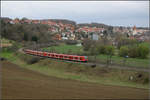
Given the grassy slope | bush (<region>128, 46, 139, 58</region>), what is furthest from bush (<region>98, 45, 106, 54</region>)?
the grassy slope

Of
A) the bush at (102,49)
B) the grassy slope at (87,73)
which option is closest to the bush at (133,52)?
the bush at (102,49)

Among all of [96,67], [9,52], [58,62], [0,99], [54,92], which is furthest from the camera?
[9,52]

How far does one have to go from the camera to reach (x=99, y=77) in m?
22.5

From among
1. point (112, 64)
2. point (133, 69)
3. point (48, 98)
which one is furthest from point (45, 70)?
point (48, 98)

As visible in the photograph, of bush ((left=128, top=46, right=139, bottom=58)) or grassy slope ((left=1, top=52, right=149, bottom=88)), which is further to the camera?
bush ((left=128, top=46, right=139, bottom=58))

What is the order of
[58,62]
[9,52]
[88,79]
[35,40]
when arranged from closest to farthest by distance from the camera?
[88,79], [58,62], [9,52], [35,40]

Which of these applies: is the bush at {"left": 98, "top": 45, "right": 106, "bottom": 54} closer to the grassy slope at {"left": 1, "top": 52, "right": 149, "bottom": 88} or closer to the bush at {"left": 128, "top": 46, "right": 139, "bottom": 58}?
the bush at {"left": 128, "top": 46, "right": 139, "bottom": 58}

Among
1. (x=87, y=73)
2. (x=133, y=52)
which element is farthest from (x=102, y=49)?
(x=87, y=73)

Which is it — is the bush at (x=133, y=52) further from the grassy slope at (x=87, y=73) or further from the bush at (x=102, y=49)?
the grassy slope at (x=87, y=73)

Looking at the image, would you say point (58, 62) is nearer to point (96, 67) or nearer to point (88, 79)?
point (96, 67)

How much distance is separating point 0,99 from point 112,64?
56.0ft

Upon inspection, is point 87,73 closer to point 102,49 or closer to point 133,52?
point 133,52

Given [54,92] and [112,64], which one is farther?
[112,64]

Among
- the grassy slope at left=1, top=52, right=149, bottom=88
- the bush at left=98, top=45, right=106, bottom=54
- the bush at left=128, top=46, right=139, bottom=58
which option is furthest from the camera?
the bush at left=98, top=45, right=106, bottom=54
